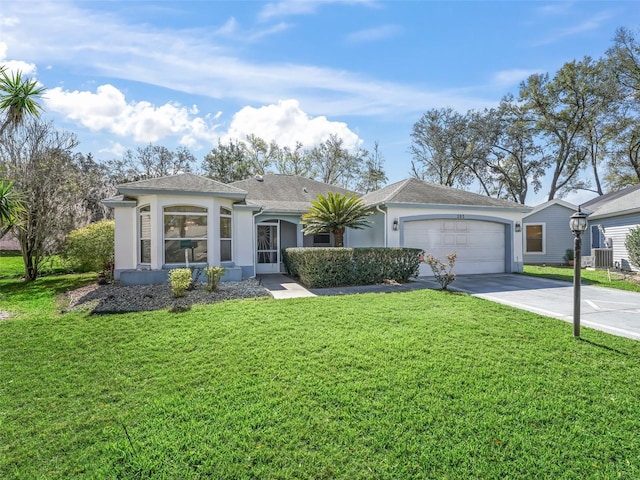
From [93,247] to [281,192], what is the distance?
29.2 ft

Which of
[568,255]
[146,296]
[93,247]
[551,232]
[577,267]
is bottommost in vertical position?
[146,296]

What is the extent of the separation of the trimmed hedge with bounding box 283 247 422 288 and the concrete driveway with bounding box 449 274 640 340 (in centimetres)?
178

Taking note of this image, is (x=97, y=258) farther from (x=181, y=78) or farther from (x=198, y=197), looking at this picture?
(x=181, y=78)

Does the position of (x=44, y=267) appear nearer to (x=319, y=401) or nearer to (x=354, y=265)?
(x=354, y=265)

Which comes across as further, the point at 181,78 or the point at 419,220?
the point at 419,220

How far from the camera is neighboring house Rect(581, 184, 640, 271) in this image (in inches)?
585

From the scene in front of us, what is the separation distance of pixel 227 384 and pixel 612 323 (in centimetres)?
745

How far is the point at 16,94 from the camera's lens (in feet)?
32.4

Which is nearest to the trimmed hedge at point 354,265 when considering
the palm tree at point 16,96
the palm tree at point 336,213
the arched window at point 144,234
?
the palm tree at point 336,213

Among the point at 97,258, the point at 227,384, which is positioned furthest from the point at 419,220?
the point at 97,258

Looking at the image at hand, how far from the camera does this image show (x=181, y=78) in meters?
10.9

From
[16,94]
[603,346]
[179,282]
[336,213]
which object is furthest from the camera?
[336,213]

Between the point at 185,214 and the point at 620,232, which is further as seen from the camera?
the point at 620,232

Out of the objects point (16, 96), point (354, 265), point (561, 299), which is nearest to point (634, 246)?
point (561, 299)
